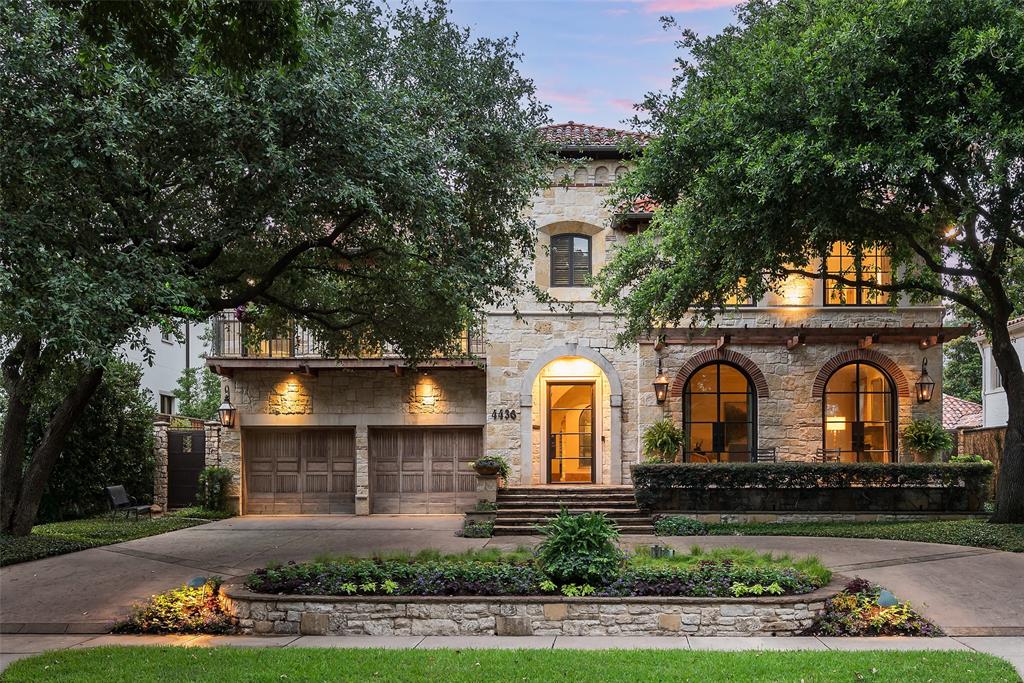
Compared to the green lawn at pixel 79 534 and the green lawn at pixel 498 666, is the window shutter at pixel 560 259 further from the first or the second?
the green lawn at pixel 498 666

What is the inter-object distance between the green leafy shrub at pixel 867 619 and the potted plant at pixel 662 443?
8.91 metres

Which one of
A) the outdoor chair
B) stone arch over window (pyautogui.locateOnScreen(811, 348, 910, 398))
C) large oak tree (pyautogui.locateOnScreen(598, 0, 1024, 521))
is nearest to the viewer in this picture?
large oak tree (pyautogui.locateOnScreen(598, 0, 1024, 521))

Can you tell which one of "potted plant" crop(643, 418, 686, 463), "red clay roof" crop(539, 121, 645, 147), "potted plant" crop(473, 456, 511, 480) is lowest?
"potted plant" crop(473, 456, 511, 480)

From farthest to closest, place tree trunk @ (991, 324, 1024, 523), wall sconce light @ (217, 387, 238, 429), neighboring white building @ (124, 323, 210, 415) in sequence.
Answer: neighboring white building @ (124, 323, 210, 415)
wall sconce light @ (217, 387, 238, 429)
tree trunk @ (991, 324, 1024, 523)

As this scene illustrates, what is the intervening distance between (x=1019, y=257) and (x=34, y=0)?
16.9 meters

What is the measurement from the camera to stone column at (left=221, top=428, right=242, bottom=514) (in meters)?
20.5

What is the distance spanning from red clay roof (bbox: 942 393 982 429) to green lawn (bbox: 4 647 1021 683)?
2609 cm

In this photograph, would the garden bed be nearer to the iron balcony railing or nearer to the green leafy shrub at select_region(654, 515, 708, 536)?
the green leafy shrub at select_region(654, 515, 708, 536)

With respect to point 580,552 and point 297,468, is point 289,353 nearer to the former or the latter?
point 297,468

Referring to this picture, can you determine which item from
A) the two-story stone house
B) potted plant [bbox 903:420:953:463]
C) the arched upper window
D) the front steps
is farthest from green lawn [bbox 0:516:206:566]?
potted plant [bbox 903:420:953:463]

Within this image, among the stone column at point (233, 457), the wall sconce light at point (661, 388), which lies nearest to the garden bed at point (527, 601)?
the wall sconce light at point (661, 388)

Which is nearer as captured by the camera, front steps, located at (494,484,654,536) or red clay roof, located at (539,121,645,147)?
front steps, located at (494,484,654,536)

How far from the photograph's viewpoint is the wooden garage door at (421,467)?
67.8 feet

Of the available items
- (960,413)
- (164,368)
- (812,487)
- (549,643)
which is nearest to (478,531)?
(812,487)
